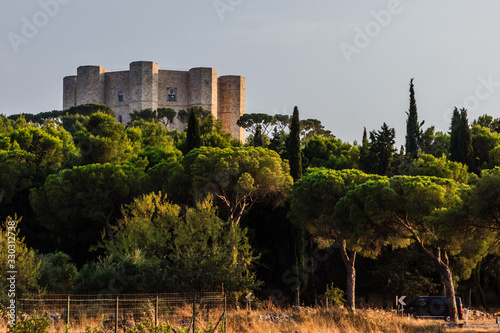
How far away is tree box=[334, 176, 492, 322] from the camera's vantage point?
20.5 m

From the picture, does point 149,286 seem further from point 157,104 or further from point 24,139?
point 157,104

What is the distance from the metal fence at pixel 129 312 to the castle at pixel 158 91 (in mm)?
51364

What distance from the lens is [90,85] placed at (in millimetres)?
69625

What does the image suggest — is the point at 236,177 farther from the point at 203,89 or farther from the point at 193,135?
the point at 203,89

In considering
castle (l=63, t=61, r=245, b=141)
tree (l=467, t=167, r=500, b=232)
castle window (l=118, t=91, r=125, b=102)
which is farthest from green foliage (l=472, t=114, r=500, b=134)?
castle window (l=118, t=91, r=125, b=102)

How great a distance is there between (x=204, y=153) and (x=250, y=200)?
307cm

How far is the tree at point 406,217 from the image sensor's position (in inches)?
806

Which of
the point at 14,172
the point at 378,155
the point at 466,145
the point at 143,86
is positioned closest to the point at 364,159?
the point at 378,155

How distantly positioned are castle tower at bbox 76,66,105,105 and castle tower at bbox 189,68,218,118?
8844mm

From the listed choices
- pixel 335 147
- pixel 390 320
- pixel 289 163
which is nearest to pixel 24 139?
pixel 289 163

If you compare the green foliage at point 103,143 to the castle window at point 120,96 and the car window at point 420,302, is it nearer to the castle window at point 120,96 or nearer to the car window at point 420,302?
the car window at point 420,302

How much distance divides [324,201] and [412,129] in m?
13.5

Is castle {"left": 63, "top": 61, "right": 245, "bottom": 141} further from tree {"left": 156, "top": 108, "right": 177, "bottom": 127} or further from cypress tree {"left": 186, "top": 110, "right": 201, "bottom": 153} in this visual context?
cypress tree {"left": 186, "top": 110, "right": 201, "bottom": 153}

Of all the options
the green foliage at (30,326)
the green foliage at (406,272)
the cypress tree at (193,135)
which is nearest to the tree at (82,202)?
the cypress tree at (193,135)
